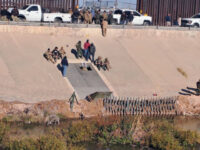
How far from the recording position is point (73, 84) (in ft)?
112

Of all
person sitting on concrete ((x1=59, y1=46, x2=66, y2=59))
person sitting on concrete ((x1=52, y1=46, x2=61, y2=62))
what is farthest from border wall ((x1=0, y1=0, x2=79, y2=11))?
person sitting on concrete ((x1=52, y1=46, x2=61, y2=62))

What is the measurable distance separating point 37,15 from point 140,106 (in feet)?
41.7

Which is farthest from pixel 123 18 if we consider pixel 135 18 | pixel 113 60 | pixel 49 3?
pixel 49 3

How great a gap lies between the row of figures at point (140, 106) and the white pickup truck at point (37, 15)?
1128 centimetres

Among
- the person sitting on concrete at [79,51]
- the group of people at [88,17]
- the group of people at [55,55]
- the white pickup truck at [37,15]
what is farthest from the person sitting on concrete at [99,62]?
the white pickup truck at [37,15]

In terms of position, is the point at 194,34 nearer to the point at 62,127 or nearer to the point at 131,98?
the point at 131,98

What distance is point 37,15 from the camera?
4194 centimetres

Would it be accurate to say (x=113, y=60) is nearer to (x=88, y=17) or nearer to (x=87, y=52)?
(x=87, y=52)

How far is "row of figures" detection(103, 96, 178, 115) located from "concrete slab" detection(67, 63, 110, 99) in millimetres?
1712

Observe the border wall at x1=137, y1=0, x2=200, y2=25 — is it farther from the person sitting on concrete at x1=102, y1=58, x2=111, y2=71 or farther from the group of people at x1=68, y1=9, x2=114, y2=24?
the person sitting on concrete at x1=102, y1=58, x2=111, y2=71

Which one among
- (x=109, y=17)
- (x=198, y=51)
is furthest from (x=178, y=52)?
(x=109, y=17)

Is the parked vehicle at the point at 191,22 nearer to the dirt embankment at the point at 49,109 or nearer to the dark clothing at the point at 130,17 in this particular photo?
the dark clothing at the point at 130,17

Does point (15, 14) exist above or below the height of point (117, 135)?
above

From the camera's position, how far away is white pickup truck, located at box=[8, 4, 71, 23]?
41719 millimetres
